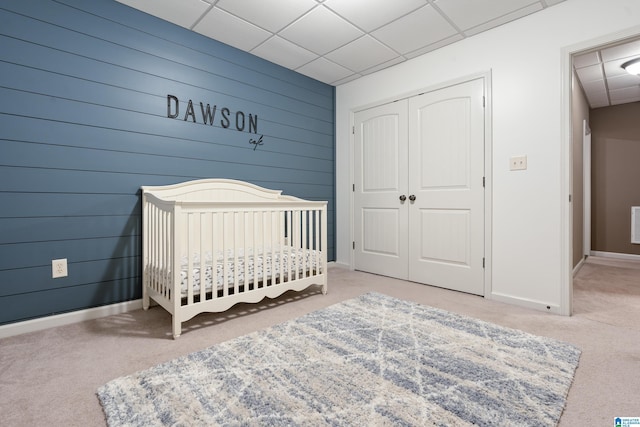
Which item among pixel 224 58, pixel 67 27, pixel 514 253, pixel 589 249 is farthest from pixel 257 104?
pixel 589 249

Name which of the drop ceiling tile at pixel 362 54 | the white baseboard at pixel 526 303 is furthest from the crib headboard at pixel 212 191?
the white baseboard at pixel 526 303

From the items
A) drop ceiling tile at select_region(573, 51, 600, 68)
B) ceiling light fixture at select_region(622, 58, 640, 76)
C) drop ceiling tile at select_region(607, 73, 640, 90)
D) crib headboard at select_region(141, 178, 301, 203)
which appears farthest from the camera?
drop ceiling tile at select_region(607, 73, 640, 90)

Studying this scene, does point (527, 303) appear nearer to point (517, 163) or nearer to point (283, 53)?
point (517, 163)

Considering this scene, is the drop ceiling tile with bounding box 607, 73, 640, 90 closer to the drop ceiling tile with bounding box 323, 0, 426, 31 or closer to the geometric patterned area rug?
the drop ceiling tile with bounding box 323, 0, 426, 31

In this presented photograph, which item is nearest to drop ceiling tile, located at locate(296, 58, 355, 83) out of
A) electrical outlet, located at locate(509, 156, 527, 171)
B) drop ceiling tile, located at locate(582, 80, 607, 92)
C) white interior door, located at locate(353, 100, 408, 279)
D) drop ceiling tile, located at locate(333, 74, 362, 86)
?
drop ceiling tile, located at locate(333, 74, 362, 86)

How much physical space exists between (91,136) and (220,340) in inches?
62.8

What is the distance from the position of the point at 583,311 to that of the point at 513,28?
219 centimetres

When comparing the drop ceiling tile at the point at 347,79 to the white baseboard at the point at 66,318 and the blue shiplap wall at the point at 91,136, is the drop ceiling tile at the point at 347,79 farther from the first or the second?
the white baseboard at the point at 66,318

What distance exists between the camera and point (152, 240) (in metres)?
2.15

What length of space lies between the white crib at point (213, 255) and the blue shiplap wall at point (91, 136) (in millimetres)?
158

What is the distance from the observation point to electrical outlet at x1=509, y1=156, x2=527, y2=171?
2.33 m

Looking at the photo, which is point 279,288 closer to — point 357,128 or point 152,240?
point 152,240

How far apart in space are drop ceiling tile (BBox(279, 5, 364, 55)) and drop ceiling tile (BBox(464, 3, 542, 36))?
92 cm

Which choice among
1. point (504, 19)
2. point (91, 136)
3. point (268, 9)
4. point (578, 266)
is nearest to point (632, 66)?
point (504, 19)
